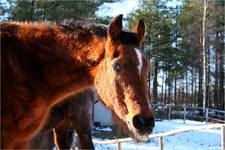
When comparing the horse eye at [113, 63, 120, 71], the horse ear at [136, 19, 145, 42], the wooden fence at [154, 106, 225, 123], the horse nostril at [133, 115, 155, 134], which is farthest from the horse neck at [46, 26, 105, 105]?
the wooden fence at [154, 106, 225, 123]

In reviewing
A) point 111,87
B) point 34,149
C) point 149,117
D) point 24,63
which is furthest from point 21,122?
point 34,149

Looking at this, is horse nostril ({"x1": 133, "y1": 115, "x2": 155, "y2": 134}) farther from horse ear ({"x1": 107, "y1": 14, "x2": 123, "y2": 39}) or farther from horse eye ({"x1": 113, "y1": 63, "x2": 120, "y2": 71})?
horse ear ({"x1": 107, "y1": 14, "x2": 123, "y2": 39})

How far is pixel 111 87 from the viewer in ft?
14.9

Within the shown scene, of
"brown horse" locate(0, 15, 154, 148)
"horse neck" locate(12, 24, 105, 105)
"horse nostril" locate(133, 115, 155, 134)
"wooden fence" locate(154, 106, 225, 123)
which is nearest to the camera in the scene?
"horse nostril" locate(133, 115, 155, 134)

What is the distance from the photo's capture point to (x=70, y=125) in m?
8.03

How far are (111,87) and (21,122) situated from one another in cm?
88

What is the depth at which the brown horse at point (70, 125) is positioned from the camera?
24.6 ft

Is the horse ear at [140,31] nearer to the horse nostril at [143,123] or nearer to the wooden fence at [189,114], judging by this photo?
the horse nostril at [143,123]

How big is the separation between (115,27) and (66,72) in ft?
2.16

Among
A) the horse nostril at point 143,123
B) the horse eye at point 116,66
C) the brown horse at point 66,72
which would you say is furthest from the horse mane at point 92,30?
the horse nostril at point 143,123

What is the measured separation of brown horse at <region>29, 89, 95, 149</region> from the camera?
7508mm

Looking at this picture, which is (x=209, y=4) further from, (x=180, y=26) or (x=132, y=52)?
(x=132, y=52)

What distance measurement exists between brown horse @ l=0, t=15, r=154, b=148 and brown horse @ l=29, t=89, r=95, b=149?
242 centimetres

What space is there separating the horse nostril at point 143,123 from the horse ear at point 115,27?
83 centimetres
